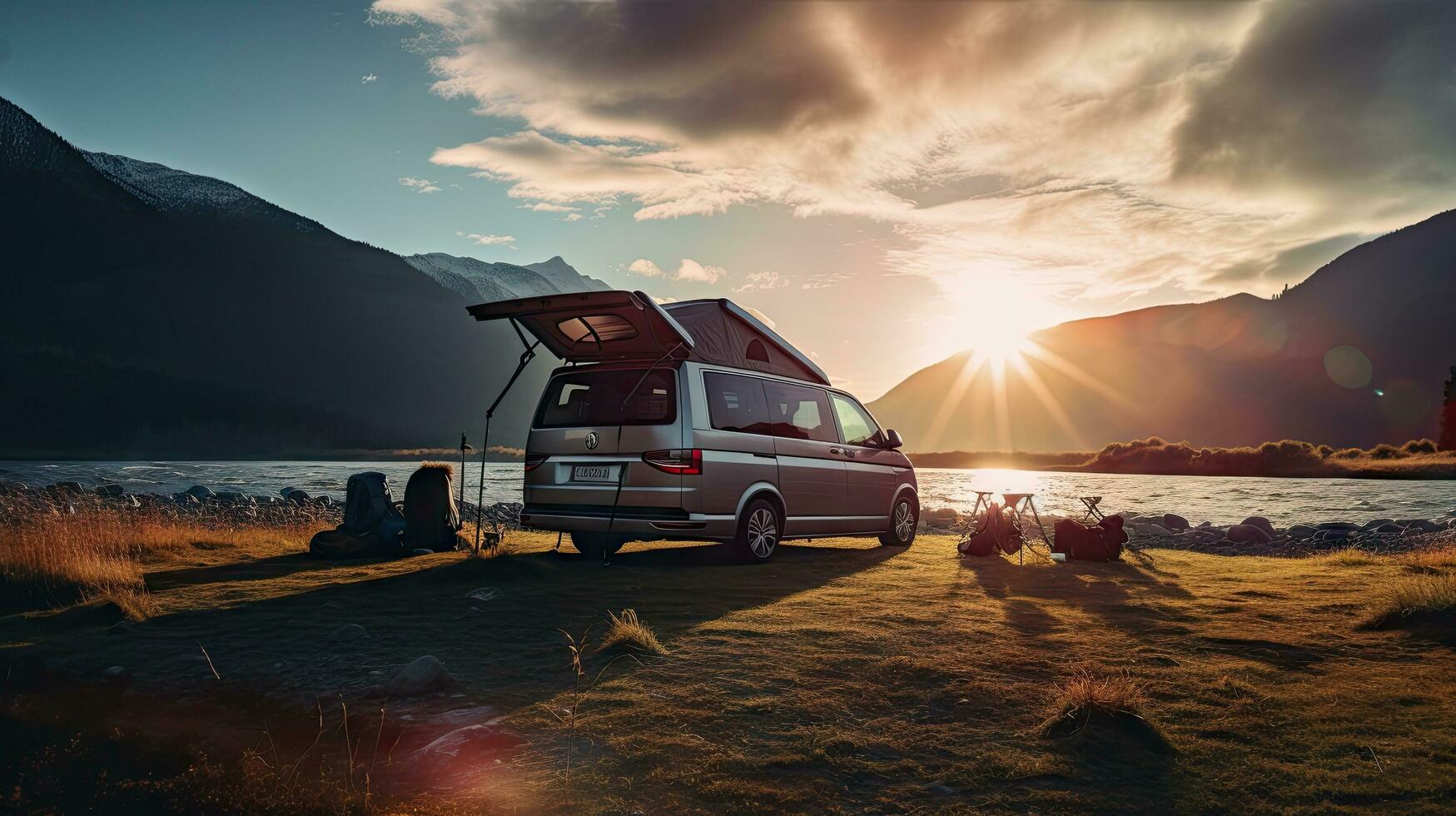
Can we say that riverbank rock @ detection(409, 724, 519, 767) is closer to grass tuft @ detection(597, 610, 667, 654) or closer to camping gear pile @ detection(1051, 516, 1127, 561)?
grass tuft @ detection(597, 610, 667, 654)

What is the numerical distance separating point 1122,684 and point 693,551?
723 cm

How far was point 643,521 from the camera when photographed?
8305 mm

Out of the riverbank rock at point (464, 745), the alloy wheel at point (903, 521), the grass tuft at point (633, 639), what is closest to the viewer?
the riverbank rock at point (464, 745)

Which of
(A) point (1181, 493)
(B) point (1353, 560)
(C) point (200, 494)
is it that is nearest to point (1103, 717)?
(B) point (1353, 560)

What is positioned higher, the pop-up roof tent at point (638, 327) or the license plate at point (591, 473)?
the pop-up roof tent at point (638, 327)

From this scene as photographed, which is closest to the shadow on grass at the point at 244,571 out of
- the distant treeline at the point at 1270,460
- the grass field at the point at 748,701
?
the grass field at the point at 748,701

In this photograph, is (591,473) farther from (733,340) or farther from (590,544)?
(733,340)

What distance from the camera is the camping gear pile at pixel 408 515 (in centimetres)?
1036

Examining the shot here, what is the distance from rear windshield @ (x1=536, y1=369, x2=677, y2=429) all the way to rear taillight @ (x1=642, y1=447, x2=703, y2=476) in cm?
33

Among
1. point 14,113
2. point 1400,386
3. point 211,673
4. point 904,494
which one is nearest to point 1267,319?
point 1400,386

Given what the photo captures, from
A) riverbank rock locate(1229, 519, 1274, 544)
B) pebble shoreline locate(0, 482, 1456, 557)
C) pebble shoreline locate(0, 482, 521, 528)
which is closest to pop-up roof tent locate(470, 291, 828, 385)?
pebble shoreline locate(0, 482, 521, 528)

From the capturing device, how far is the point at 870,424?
11.9m

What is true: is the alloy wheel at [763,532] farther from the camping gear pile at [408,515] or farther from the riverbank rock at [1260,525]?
the riverbank rock at [1260,525]

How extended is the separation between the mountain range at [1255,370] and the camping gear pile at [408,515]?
467ft
